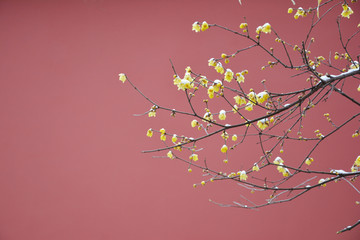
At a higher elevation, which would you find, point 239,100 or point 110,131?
point 110,131

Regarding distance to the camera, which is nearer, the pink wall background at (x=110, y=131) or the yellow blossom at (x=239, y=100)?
the yellow blossom at (x=239, y=100)

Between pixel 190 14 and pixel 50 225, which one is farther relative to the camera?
pixel 190 14

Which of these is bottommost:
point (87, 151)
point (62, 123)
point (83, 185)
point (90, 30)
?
point (83, 185)

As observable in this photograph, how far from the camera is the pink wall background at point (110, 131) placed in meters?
2.62

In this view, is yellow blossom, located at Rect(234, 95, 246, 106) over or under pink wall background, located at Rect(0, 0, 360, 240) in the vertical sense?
under

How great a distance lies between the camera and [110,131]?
106 inches

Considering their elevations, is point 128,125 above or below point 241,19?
below

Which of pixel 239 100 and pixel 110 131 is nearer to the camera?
pixel 239 100

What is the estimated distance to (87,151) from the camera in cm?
267

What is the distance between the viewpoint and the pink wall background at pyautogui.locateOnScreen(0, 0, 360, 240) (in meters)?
2.62

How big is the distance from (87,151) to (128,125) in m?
0.36

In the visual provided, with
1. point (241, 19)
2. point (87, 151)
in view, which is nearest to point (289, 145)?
point (241, 19)

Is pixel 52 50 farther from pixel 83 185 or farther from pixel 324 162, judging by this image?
pixel 324 162

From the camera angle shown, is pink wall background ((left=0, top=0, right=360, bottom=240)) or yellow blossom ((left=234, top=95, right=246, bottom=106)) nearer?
yellow blossom ((left=234, top=95, right=246, bottom=106))
